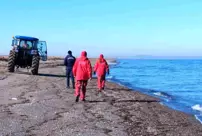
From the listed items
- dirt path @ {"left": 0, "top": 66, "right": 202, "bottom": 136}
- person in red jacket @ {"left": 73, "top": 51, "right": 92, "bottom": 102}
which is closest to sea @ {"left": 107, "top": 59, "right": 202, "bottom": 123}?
dirt path @ {"left": 0, "top": 66, "right": 202, "bottom": 136}

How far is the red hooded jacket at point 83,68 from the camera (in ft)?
44.7

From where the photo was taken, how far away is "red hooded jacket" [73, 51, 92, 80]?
13625 millimetres

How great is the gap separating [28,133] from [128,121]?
324 centimetres

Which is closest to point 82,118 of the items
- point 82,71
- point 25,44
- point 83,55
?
point 82,71

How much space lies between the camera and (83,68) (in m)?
13.7

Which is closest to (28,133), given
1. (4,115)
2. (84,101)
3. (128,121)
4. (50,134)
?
(50,134)

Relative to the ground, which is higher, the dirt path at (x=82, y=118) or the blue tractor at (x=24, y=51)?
the blue tractor at (x=24, y=51)

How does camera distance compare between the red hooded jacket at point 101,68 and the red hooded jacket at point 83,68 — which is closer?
the red hooded jacket at point 83,68

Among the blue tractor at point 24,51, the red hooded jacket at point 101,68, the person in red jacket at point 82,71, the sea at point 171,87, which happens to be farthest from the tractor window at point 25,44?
the person in red jacket at point 82,71

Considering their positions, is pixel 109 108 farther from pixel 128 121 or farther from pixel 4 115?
pixel 4 115

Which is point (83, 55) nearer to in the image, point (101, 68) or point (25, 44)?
point (101, 68)

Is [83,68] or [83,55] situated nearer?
[83,68]

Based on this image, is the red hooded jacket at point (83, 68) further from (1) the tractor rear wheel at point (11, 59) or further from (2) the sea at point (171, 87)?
(1) the tractor rear wheel at point (11, 59)

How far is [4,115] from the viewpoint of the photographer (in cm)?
1084
